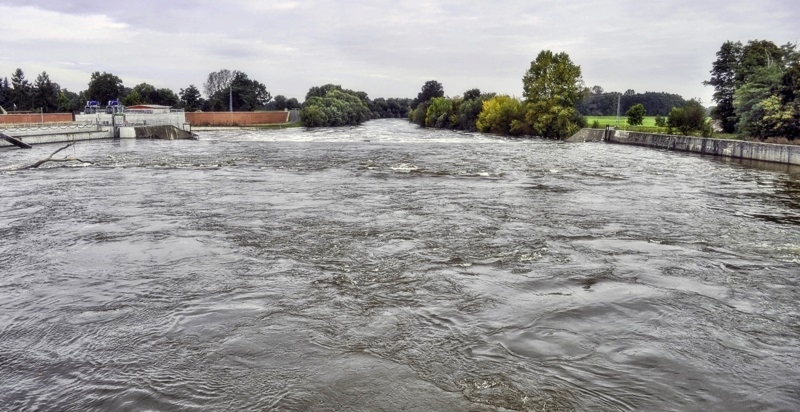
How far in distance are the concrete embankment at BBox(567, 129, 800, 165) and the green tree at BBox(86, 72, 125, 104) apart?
83.9 metres

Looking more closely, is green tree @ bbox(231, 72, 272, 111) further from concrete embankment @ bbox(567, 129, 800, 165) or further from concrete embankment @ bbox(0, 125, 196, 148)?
concrete embankment @ bbox(567, 129, 800, 165)

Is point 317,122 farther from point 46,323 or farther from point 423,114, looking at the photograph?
point 46,323

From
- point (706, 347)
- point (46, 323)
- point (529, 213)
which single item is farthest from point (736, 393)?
point (529, 213)

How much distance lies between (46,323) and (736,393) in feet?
27.2

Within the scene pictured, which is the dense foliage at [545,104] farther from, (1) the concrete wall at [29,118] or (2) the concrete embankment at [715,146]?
(1) the concrete wall at [29,118]

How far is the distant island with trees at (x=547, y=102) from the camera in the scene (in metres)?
39.2

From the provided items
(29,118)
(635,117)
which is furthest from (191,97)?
(635,117)

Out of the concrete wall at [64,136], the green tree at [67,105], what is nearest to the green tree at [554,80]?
the concrete wall at [64,136]

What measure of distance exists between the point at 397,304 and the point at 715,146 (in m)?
39.2

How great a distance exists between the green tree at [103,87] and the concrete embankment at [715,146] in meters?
83.9

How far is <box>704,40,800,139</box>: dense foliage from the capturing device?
35969 millimetres

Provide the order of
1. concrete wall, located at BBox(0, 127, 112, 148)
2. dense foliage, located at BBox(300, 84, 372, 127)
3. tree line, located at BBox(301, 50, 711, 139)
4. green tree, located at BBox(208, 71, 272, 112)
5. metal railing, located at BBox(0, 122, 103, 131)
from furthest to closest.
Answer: green tree, located at BBox(208, 71, 272, 112)
dense foliage, located at BBox(300, 84, 372, 127)
tree line, located at BBox(301, 50, 711, 139)
metal railing, located at BBox(0, 122, 103, 131)
concrete wall, located at BBox(0, 127, 112, 148)

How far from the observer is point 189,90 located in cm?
11750

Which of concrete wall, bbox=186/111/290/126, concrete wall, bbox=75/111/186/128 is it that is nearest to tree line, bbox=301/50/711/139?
concrete wall, bbox=186/111/290/126
